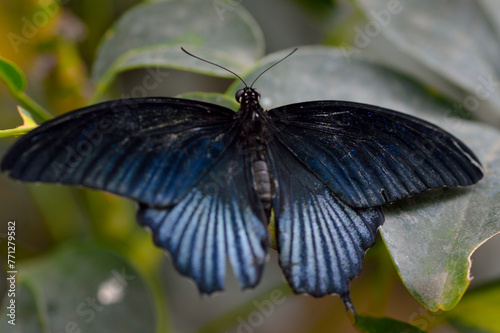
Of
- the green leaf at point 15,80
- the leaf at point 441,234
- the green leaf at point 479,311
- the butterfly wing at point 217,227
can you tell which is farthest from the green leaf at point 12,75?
the green leaf at point 479,311

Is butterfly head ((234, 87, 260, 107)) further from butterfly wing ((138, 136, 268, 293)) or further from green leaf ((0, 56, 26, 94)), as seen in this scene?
green leaf ((0, 56, 26, 94))

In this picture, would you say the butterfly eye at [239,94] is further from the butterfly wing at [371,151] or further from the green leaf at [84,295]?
the green leaf at [84,295]

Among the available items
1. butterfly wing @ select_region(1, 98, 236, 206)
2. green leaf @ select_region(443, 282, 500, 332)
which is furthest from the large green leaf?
green leaf @ select_region(443, 282, 500, 332)

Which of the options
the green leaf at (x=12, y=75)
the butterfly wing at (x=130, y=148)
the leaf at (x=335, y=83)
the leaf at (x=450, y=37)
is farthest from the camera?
the leaf at (x=450, y=37)

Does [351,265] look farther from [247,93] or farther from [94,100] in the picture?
[94,100]

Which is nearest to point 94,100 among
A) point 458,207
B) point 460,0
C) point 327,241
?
point 327,241

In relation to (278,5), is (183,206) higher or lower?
lower
